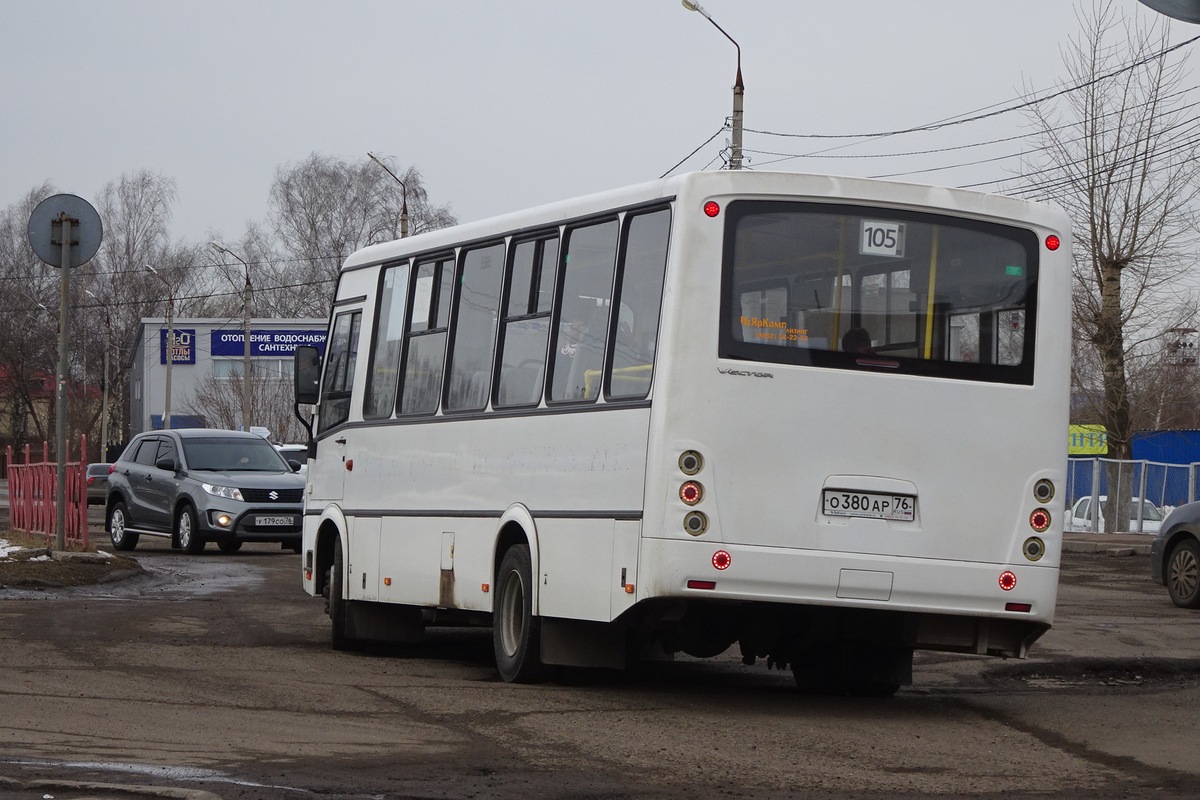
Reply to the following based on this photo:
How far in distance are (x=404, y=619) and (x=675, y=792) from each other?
6816 mm

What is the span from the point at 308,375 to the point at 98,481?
31390 mm

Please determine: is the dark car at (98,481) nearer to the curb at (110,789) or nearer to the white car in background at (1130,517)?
the white car in background at (1130,517)

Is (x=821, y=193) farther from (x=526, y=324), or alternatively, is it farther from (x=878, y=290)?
(x=526, y=324)

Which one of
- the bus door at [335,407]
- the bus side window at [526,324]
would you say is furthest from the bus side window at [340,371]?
the bus side window at [526,324]

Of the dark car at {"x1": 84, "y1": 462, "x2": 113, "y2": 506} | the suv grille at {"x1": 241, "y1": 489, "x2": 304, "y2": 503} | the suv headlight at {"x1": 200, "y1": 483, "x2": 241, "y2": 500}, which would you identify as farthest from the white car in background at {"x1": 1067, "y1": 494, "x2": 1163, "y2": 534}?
the dark car at {"x1": 84, "y1": 462, "x2": 113, "y2": 506}

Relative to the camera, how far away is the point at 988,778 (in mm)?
7438

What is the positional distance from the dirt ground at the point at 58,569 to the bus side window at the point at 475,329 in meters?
7.42

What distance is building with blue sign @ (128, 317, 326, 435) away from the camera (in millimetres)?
80125

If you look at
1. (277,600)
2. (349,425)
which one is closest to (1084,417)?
(277,600)

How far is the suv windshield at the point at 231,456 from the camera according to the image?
87.9 ft

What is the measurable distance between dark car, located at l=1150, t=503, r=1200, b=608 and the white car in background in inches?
672

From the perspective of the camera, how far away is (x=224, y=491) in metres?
25.9

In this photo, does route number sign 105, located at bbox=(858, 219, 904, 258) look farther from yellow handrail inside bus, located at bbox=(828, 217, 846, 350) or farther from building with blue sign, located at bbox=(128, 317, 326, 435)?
building with blue sign, located at bbox=(128, 317, 326, 435)

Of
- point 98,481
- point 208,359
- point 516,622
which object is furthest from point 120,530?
point 208,359
